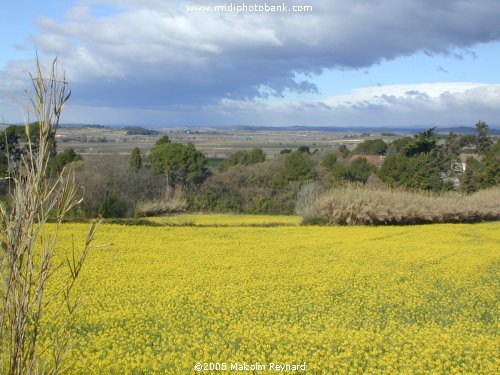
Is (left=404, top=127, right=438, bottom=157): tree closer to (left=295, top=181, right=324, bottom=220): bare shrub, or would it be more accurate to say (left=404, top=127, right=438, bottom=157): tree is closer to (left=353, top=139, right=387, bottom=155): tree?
(left=295, top=181, right=324, bottom=220): bare shrub

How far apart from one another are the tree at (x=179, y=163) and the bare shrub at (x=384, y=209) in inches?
827

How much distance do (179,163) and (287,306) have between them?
36.7 metres

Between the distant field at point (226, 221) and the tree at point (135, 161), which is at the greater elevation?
the tree at point (135, 161)

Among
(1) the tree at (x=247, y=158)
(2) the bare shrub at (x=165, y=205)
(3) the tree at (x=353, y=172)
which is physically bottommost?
(2) the bare shrub at (x=165, y=205)

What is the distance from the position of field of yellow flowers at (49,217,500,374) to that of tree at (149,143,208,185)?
2691 centimetres

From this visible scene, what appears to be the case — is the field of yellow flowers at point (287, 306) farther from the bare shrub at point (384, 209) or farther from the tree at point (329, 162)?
the tree at point (329, 162)

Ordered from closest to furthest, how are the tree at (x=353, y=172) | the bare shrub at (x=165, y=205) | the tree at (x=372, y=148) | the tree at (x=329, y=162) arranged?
the bare shrub at (x=165, y=205)
the tree at (x=353, y=172)
the tree at (x=329, y=162)
the tree at (x=372, y=148)

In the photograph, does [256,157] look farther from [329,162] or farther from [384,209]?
[384,209]

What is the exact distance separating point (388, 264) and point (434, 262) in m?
1.55

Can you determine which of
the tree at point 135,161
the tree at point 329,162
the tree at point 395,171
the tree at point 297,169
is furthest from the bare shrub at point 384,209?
the tree at point 329,162

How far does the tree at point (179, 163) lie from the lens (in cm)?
4484

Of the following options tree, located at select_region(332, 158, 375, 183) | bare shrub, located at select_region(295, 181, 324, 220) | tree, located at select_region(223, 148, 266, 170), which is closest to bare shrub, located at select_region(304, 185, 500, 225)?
bare shrub, located at select_region(295, 181, 324, 220)

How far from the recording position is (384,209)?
23.8 meters

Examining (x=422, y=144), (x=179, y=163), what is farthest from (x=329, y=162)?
(x=179, y=163)
